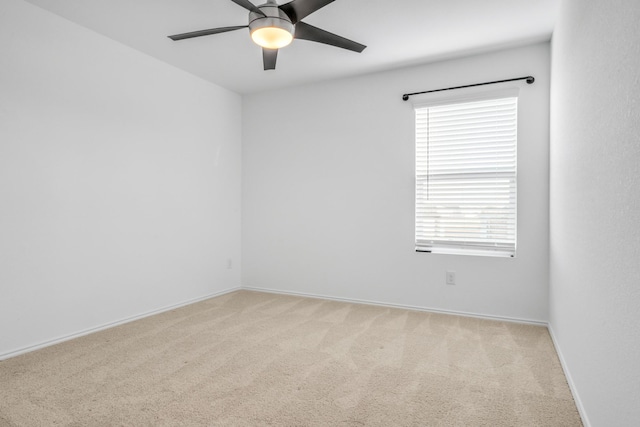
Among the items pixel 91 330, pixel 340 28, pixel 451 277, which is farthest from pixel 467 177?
pixel 91 330

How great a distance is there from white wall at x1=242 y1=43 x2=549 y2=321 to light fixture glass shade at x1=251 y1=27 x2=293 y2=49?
1786mm

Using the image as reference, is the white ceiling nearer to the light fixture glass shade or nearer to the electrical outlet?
the light fixture glass shade

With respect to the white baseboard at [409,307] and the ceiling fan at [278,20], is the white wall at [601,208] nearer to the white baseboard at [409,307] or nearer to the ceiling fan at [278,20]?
the white baseboard at [409,307]

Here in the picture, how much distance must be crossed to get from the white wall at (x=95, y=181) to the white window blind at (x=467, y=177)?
244 cm

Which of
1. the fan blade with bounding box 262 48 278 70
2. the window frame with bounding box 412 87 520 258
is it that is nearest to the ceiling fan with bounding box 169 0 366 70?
the fan blade with bounding box 262 48 278 70

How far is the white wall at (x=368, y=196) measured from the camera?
10.6 feet

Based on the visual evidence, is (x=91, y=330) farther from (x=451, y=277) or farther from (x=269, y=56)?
(x=451, y=277)

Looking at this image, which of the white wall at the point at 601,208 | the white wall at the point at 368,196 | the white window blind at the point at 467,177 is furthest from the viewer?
the white window blind at the point at 467,177

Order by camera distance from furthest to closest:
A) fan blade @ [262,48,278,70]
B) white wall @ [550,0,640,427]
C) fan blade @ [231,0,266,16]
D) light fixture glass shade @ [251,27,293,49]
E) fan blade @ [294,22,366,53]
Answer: fan blade @ [262,48,278,70], fan blade @ [294,22,366,53], light fixture glass shade @ [251,27,293,49], fan blade @ [231,0,266,16], white wall @ [550,0,640,427]

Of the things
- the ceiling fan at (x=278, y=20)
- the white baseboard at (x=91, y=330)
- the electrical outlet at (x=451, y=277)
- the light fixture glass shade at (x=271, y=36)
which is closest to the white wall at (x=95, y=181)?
the white baseboard at (x=91, y=330)

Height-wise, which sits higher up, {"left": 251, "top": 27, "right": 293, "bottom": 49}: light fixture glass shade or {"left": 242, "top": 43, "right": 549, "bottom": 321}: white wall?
{"left": 251, "top": 27, "right": 293, "bottom": 49}: light fixture glass shade

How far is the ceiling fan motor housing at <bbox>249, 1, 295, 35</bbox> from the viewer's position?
212 cm

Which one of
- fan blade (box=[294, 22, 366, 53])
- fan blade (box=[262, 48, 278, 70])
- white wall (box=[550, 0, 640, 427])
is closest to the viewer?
white wall (box=[550, 0, 640, 427])

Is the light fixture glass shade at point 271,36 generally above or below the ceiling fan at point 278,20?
below
